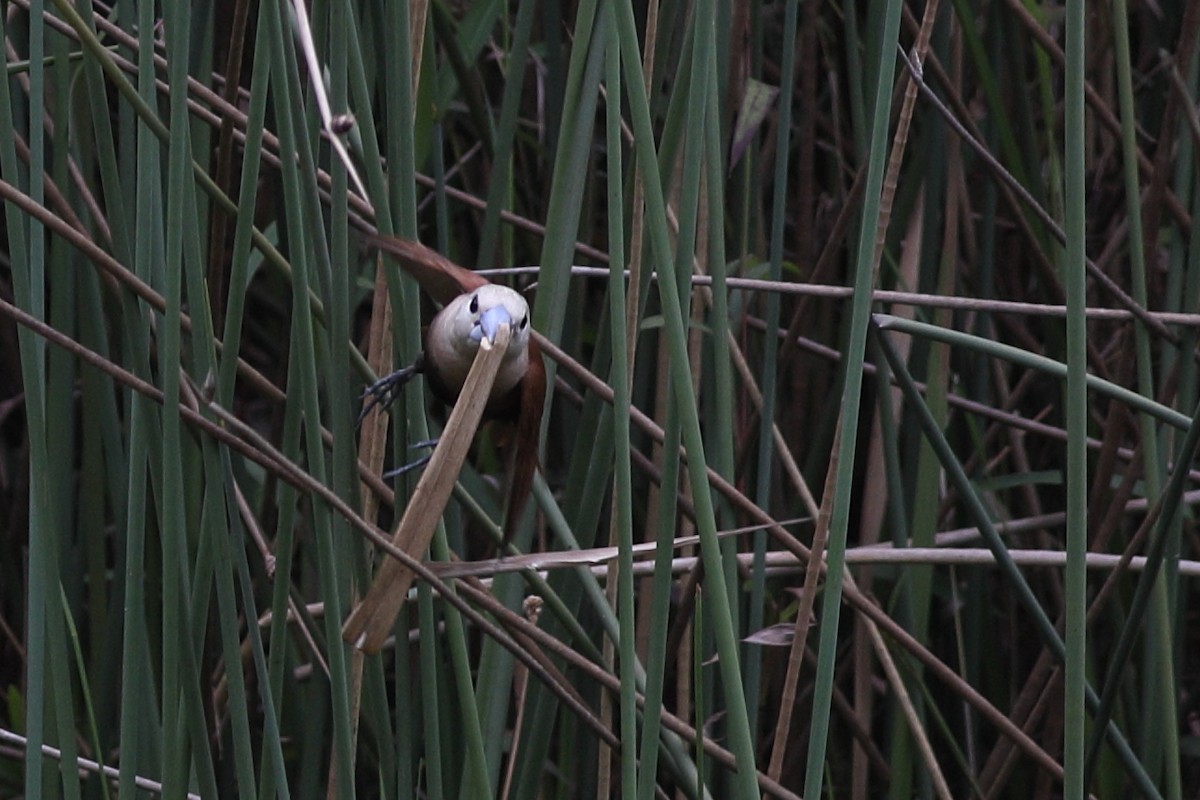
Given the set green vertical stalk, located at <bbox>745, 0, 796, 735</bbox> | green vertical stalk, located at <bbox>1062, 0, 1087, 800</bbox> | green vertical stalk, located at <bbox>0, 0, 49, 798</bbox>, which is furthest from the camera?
green vertical stalk, located at <bbox>745, 0, 796, 735</bbox>

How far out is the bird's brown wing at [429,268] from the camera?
0.62 metres

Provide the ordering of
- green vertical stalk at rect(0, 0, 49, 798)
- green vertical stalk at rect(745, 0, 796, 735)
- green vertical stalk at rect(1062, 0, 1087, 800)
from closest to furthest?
green vertical stalk at rect(1062, 0, 1087, 800), green vertical stalk at rect(0, 0, 49, 798), green vertical stalk at rect(745, 0, 796, 735)

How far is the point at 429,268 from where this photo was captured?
651 mm

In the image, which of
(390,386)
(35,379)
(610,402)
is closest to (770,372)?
(610,402)

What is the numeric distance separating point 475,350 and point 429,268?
0.07 m

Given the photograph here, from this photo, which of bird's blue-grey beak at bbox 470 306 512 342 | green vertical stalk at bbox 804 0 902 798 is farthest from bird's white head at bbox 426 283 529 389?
green vertical stalk at bbox 804 0 902 798

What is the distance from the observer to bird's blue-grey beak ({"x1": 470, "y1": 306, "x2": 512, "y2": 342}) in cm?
61

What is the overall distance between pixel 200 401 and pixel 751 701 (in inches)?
14.7

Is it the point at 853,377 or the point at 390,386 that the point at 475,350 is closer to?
the point at 390,386

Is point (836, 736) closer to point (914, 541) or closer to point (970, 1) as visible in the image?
point (914, 541)

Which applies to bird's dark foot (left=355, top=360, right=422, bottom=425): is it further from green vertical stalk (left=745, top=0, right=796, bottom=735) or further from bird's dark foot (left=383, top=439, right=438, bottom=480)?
green vertical stalk (left=745, top=0, right=796, bottom=735)

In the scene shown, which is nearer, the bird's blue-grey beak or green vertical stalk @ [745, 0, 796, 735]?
the bird's blue-grey beak

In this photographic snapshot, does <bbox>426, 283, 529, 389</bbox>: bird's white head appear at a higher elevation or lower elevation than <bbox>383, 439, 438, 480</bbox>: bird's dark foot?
higher

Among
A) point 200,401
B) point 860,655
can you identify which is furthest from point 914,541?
point 200,401
